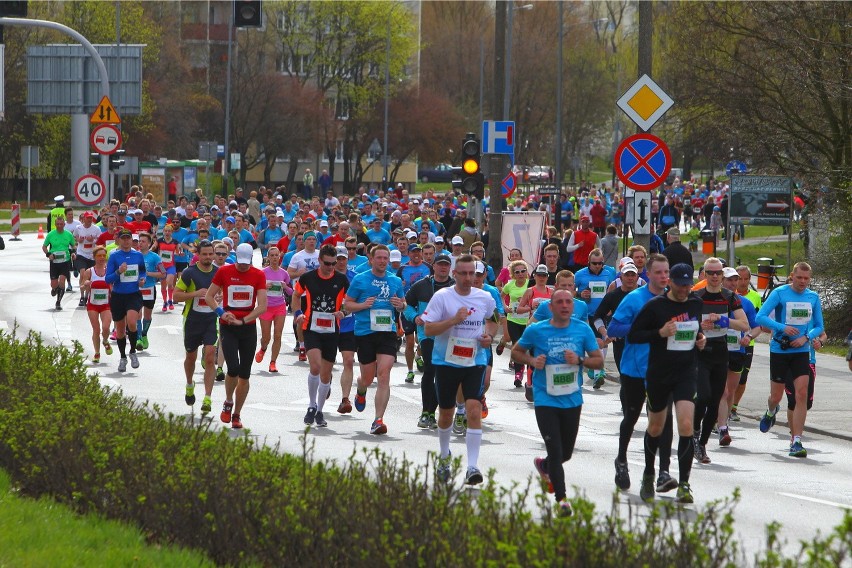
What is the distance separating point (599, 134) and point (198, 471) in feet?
292

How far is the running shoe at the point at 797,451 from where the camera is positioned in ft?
46.4

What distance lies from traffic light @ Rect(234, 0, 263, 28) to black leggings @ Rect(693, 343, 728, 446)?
32.4ft

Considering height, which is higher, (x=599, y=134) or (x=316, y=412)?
(x=599, y=134)

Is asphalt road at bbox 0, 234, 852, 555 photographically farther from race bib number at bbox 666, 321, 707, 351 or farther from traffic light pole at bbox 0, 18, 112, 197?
traffic light pole at bbox 0, 18, 112, 197

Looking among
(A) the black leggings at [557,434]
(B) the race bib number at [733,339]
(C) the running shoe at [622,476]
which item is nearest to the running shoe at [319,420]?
(B) the race bib number at [733,339]

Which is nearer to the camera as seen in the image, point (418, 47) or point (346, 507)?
point (346, 507)

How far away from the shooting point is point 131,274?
65.5ft

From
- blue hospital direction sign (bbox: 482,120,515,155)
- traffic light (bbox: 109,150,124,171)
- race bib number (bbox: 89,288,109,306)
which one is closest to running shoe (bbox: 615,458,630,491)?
race bib number (bbox: 89,288,109,306)

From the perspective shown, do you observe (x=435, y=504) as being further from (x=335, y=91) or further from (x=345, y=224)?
(x=335, y=91)

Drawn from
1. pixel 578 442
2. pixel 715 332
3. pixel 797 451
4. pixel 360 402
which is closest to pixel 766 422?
pixel 797 451

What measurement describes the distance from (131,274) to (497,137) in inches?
366

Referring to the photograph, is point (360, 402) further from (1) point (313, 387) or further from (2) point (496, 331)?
(2) point (496, 331)

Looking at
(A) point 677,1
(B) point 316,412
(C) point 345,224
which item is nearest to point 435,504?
(B) point 316,412

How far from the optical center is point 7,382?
12289 mm
